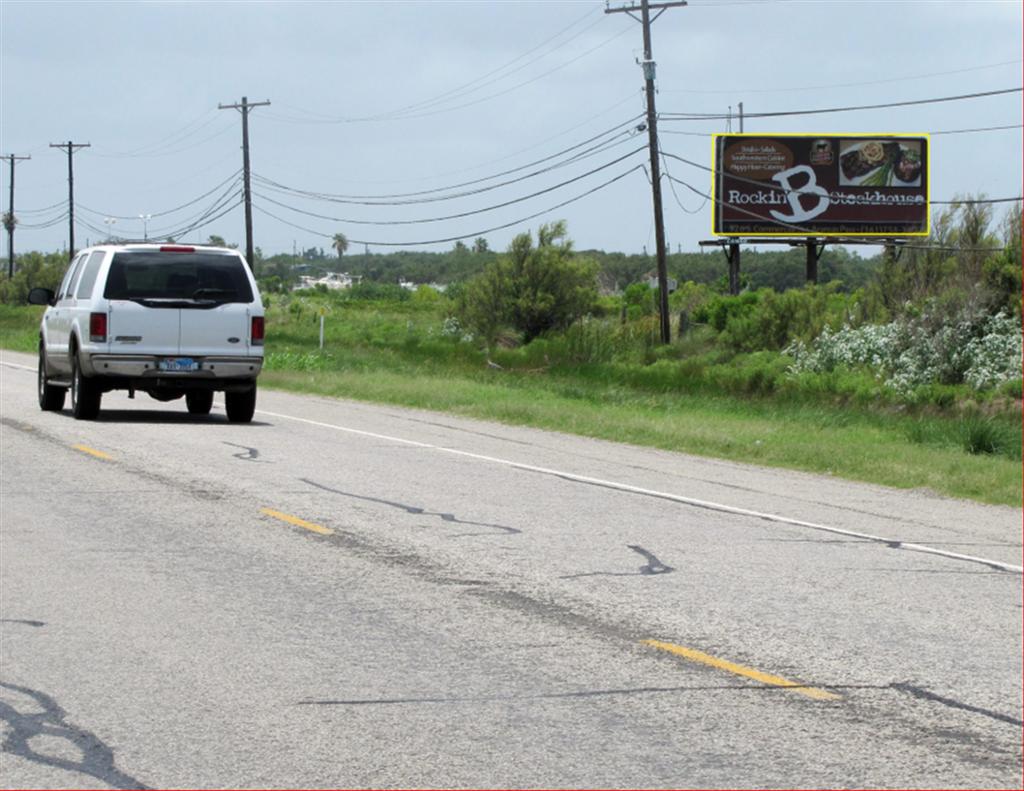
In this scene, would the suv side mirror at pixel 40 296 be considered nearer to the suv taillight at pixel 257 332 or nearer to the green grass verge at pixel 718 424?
the suv taillight at pixel 257 332

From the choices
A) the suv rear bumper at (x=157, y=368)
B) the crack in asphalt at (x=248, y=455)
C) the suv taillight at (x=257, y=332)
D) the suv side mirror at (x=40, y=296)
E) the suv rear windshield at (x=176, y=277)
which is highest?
the suv rear windshield at (x=176, y=277)

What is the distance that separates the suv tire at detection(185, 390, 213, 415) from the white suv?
1.75 meters

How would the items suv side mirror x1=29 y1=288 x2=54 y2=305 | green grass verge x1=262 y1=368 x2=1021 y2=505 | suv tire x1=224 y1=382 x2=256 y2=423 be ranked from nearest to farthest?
1. green grass verge x1=262 y1=368 x2=1021 y2=505
2. suv side mirror x1=29 y1=288 x2=54 y2=305
3. suv tire x1=224 y1=382 x2=256 y2=423

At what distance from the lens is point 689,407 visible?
2986 centimetres

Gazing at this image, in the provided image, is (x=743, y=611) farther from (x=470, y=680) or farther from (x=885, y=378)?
(x=885, y=378)

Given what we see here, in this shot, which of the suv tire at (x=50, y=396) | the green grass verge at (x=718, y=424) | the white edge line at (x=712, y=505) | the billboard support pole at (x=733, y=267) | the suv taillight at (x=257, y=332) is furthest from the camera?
the billboard support pole at (x=733, y=267)

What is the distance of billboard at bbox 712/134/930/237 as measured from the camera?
60.4m

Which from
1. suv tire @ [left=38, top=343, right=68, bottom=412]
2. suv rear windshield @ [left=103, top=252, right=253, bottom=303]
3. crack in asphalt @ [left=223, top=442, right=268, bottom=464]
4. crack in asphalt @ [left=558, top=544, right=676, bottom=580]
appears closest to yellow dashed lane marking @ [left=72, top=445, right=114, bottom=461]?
crack in asphalt @ [left=223, top=442, right=268, bottom=464]

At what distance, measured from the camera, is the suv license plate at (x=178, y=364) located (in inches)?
789

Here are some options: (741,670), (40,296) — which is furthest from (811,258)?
(741,670)

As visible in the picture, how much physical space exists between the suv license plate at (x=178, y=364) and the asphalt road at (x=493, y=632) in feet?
15.7

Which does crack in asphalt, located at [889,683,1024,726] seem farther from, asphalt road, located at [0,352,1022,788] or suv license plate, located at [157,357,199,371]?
suv license plate, located at [157,357,199,371]

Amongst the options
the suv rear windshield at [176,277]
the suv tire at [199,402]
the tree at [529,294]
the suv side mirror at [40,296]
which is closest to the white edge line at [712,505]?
the suv rear windshield at [176,277]

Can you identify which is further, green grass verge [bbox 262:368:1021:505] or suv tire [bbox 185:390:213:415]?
suv tire [bbox 185:390:213:415]
